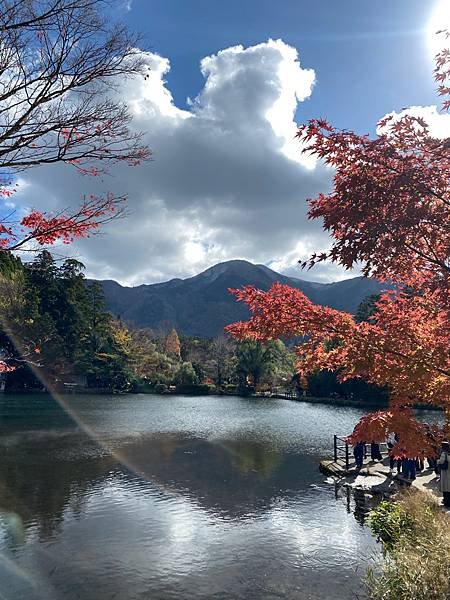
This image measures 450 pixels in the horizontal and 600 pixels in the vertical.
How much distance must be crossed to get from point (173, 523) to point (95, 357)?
190ft

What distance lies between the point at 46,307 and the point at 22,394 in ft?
41.6

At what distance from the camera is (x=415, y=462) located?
14.1 metres

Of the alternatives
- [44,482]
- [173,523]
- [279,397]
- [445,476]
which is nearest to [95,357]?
[279,397]

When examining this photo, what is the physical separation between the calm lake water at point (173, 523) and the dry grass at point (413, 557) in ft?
3.13

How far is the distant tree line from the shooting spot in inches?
2133

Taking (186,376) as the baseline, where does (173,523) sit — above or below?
above

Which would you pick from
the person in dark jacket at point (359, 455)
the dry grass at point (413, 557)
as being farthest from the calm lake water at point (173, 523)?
the person in dark jacket at point (359, 455)

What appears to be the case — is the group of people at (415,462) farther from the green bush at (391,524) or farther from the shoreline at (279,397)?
the shoreline at (279,397)

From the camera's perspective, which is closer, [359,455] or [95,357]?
[359,455]

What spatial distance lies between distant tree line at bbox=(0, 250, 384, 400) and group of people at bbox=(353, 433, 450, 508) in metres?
35.0

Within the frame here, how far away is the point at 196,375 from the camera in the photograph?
6931cm

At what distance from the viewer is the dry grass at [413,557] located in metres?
5.86

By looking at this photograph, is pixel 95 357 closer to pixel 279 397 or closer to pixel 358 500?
pixel 279 397

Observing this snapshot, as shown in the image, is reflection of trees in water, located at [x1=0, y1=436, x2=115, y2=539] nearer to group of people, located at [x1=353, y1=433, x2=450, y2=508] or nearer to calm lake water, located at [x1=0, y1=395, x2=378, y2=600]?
calm lake water, located at [x1=0, y1=395, x2=378, y2=600]
